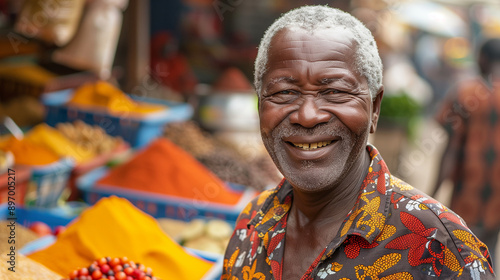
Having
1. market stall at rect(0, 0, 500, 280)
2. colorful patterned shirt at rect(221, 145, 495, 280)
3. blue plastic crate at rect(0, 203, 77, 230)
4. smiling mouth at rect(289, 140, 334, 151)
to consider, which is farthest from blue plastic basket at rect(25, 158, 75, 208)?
smiling mouth at rect(289, 140, 334, 151)

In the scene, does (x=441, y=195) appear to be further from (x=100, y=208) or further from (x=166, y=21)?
(x=100, y=208)

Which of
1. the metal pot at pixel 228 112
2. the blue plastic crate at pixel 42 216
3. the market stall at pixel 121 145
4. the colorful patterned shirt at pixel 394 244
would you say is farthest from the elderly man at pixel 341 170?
the metal pot at pixel 228 112

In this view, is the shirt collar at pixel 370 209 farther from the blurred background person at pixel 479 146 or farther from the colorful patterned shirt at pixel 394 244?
the blurred background person at pixel 479 146

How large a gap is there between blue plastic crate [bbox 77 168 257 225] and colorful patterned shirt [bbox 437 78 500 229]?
139 centimetres

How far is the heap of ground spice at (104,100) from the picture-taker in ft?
13.1

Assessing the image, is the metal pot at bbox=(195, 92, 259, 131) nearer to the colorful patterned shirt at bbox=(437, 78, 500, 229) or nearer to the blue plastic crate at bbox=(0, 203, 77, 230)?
the colorful patterned shirt at bbox=(437, 78, 500, 229)

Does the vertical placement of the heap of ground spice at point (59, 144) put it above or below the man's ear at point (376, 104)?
below

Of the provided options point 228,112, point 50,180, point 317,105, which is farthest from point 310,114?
point 228,112

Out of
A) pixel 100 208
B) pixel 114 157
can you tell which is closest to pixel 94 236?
pixel 100 208

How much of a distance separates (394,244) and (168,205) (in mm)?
1960

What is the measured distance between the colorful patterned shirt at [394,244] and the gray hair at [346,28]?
188 mm

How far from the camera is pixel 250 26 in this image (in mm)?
7375

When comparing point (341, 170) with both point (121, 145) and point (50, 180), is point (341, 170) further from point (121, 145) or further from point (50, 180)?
point (121, 145)

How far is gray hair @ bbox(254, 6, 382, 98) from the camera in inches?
42.7
